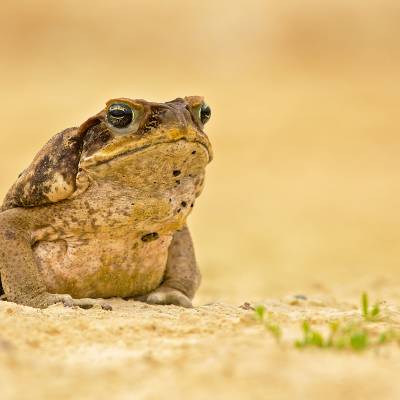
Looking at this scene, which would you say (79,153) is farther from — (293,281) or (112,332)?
(293,281)

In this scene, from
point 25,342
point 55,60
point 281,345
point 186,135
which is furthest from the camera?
point 55,60

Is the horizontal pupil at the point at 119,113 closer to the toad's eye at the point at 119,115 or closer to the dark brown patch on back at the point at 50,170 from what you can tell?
the toad's eye at the point at 119,115

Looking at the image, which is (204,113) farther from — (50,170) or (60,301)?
(60,301)

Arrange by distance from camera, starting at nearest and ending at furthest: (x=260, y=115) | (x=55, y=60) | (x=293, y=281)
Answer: (x=293, y=281)
(x=260, y=115)
(x=55, y=60)

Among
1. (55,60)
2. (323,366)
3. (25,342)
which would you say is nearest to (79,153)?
(25,342)

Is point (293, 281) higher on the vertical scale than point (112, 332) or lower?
higher

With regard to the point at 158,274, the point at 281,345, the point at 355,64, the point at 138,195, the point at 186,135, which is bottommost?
the point at 281,345

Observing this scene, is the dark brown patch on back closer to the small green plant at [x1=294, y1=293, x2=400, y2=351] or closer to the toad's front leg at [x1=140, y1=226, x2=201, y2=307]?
the toad's front leg at [x1=140, y1=226, x2=201, y2=307]

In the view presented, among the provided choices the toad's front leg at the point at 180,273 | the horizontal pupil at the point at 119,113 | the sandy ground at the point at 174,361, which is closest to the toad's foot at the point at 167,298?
the toad's front leg at the point at 180,273
